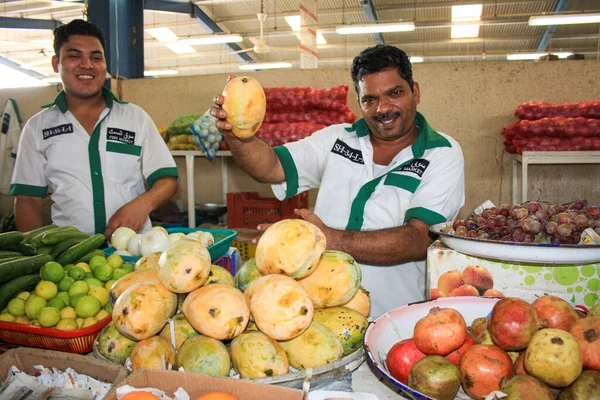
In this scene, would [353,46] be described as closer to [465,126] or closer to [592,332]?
[465,126]

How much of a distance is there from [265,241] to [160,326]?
0.98 feet

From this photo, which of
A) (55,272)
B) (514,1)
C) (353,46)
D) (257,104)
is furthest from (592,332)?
(353,46)

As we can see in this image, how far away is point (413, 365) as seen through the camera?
38.1 inches

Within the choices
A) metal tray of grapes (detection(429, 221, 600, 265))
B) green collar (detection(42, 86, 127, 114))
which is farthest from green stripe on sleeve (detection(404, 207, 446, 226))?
green collar (detection(42, 86, 127, 114))

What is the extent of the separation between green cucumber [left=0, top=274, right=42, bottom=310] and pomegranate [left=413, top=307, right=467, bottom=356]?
1.18 m

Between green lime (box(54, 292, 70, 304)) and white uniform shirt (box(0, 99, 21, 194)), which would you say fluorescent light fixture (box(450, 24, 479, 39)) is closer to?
white uniform shirt (box(0, 99, 21, 194))

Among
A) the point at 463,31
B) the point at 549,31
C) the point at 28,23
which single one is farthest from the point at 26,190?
the point at 549,31

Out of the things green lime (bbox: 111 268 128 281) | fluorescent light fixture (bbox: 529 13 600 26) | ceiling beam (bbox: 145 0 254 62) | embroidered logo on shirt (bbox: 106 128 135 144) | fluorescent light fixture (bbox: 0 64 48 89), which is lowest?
green lime (bbox: 111 268 128 281)

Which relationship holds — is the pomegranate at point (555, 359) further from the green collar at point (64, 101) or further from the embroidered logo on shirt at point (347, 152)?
the green collar at point (64, 101)

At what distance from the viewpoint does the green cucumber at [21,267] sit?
1418 millimetres

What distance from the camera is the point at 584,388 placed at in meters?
0.84

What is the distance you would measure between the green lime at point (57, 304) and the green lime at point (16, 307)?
Answer: 87 millimetres

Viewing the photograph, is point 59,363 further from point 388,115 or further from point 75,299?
point 388,115

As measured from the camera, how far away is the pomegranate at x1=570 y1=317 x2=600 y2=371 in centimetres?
89
